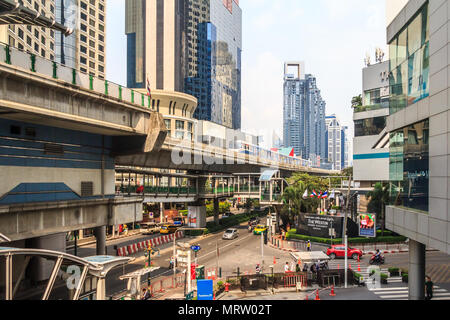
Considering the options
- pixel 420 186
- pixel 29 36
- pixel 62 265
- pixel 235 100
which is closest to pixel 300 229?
pixel 420 186

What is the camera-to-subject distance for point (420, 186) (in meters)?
14.7

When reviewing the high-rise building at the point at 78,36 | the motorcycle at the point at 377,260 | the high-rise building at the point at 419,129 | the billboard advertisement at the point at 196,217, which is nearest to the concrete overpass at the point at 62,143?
the high-rise building at the point at 419,129

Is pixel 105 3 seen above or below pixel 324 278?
above

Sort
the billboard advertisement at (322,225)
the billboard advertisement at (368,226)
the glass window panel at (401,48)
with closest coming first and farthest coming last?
the glass window panel at (401,48), the billboard advertisement at (368,226), the billboard advertisement at (322,225)

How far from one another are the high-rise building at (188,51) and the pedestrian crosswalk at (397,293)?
10807cm

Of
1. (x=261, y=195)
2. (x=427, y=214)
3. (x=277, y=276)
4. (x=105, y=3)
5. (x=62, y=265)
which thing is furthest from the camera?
(x=105, y=3)

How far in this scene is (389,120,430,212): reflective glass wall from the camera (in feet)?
46.9

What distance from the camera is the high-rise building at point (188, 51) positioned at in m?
136

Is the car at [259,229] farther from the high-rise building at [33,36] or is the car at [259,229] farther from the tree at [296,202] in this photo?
the high-rise building at [33,36]

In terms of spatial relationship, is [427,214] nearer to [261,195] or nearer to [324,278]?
[324,278]

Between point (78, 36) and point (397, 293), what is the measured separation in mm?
81154

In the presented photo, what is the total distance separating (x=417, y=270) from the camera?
1708cm

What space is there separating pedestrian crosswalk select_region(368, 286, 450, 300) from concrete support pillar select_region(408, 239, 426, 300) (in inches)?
148

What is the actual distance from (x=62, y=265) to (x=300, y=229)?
37.6 meters
